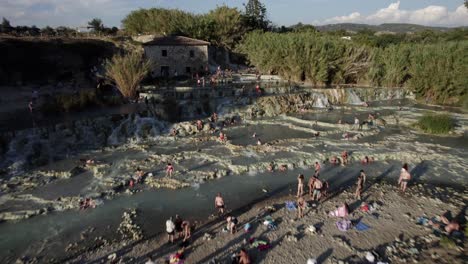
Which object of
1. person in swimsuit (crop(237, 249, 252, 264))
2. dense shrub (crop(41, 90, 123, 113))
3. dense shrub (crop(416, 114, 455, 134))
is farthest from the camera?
dense shrub (crop(41, 90, 123, 113))

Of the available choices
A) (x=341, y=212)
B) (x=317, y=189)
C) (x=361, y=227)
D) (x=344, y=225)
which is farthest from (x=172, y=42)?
(x=361, y=227)

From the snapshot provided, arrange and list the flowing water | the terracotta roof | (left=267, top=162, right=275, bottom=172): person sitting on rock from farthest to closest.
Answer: the terracotta roof → (left=267, top=162, right=275, bottom=172): person sitting on rock → the flowing water

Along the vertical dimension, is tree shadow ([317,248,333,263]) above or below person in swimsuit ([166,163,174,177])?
below

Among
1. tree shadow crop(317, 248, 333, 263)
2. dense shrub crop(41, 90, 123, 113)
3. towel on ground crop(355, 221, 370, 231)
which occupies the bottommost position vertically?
tree shadow crop(317, 248, 333, 263)

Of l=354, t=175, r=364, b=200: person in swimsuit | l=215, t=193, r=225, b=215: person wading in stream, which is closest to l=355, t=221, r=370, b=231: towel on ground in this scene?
l=354, t=175, r=364, b=200: person in swimsuit

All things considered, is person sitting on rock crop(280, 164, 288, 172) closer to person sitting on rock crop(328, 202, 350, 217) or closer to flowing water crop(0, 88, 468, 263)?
flowing water crop(0, 88, 468, 263)

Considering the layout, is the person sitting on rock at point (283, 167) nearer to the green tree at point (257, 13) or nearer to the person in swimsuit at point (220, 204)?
the person in swimsuit at point (220, 204)

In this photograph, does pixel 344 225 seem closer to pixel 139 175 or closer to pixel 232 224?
pixel 232 224

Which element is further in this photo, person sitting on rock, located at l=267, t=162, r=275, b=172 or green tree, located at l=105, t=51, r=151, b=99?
green tree, located at l=105, t=51, r=151, b=99
